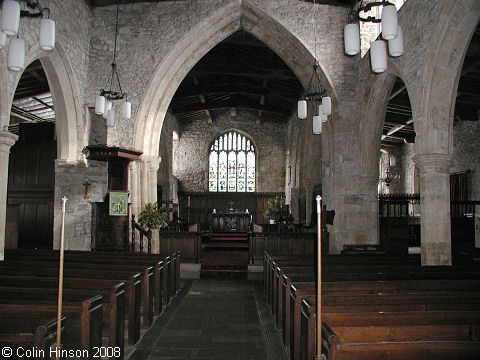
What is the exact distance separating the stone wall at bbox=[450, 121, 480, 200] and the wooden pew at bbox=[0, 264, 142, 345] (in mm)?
10912

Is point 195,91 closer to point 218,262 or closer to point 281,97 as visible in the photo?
point 281,97

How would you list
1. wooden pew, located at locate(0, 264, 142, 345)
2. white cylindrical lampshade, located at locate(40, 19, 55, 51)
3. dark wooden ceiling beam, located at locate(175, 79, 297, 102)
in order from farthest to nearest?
dark wooden ceiling beam, located at locate(175, 79, 297, 102)
white cylindrical lampshade, located at locate(40, 19, 55, 51)
wooden pew, located at locate(0, 264, 142, 345)

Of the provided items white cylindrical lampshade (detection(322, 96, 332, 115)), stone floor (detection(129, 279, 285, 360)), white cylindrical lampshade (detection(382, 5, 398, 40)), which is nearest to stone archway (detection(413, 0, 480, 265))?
white cylindrical lampshade (detection(382, 5, 398, 40))

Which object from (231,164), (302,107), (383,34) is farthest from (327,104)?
(231,164)

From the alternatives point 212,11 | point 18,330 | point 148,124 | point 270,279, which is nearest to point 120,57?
point 148,124

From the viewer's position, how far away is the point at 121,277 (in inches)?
177

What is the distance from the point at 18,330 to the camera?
9.22ft

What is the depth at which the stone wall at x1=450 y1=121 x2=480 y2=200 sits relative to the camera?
478 inches

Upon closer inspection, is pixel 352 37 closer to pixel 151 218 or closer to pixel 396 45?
pixel 396 45

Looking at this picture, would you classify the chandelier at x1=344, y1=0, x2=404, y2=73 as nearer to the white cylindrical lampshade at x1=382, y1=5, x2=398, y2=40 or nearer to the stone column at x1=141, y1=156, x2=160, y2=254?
the white cylindrical lampshade at x1=382, y1=5, x2=398, y2=40

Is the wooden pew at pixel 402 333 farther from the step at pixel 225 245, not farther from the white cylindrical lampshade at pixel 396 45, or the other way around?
the step at pixel 225 245

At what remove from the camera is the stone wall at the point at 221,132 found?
21.7 metres

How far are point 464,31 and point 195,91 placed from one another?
1173 centimetres

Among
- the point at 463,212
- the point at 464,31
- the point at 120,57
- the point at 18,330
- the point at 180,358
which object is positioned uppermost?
the point at 120,57
